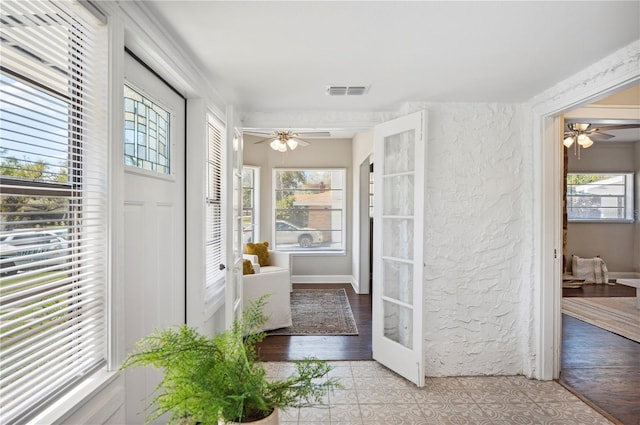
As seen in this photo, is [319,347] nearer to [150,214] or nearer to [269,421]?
[150,214]

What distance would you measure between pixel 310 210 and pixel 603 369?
4.66 m

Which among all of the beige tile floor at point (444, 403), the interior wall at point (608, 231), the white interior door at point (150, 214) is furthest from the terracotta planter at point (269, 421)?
the interior wall at point (608, 231)

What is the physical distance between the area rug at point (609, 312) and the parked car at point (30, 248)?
4.96m

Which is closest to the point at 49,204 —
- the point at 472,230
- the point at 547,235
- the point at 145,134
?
the point at 145,134

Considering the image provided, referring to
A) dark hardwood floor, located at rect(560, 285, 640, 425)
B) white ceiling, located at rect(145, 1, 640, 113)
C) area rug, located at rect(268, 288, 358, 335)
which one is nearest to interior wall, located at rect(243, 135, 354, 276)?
area rug, located at rect(268, 288, 358, 335)

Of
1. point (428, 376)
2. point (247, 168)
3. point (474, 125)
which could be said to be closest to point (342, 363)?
point (428, 376)

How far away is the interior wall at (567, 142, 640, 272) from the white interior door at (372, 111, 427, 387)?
17.9ft

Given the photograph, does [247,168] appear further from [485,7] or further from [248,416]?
[248,416]

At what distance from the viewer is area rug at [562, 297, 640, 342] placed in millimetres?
4133

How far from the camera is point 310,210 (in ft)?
22.2

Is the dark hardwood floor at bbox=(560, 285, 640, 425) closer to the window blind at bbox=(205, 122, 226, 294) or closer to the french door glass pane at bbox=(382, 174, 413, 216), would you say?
the french door glass pane at bbox=(382, 174, 413, 216)

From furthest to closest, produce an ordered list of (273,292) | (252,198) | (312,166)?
1. (312,166)
2. (252,198)
3. (273,292)

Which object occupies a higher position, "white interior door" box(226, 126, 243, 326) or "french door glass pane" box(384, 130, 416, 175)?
"french door glass pane" box(384, 130, 416, 175)

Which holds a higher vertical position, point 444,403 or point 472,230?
point 472,230
